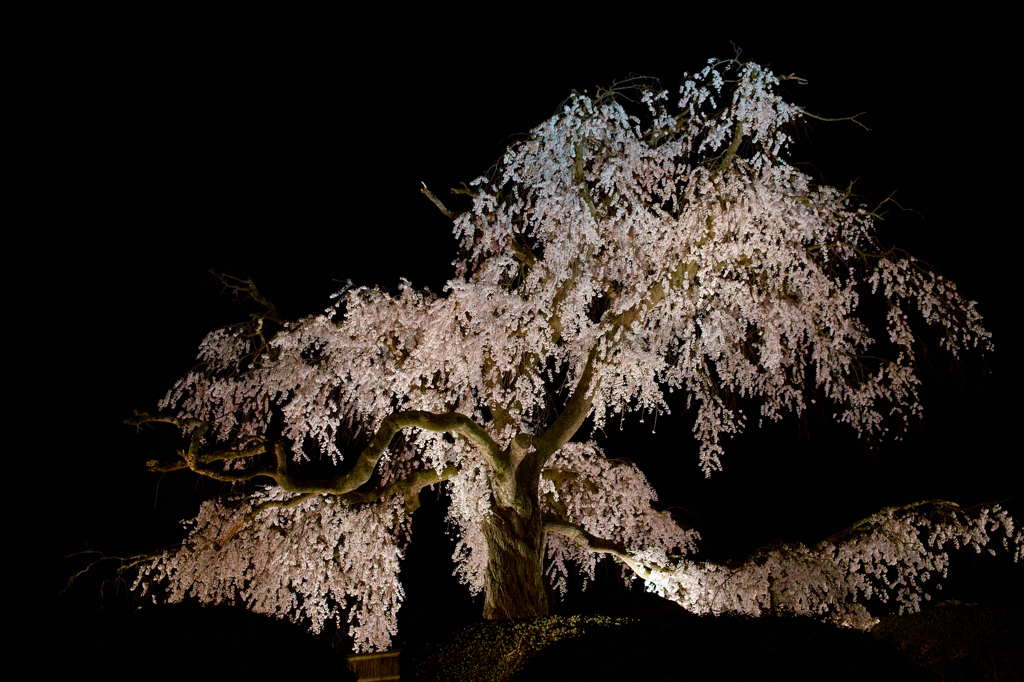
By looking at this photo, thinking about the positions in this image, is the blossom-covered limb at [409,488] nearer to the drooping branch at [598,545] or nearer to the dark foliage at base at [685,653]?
the drooping branch at [598,545]

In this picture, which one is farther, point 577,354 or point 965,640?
point 577,354

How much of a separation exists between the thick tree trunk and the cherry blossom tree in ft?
0.08

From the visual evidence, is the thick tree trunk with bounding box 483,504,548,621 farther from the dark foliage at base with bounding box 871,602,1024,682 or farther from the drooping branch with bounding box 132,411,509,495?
the dark foliage at base with bounding box 871,602,1024,682

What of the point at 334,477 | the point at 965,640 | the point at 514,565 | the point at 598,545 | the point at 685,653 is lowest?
the point at 965,640

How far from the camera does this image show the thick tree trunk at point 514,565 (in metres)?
7.66

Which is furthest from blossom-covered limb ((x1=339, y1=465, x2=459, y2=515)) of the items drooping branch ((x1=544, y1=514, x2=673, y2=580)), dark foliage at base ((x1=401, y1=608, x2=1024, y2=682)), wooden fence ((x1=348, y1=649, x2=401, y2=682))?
wooden fence ((x1=348, y1=649, x2=401, y2=682))

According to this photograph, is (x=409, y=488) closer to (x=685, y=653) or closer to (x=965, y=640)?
(x=685, y=653)

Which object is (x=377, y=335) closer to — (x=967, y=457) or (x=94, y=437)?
(x=94, y=437)

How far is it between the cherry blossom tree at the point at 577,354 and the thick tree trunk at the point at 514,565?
0.08 feet

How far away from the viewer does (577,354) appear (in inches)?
321

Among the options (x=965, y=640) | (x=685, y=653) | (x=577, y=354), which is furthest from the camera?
(x=577, y=354)

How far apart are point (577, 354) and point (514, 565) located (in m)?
2.40

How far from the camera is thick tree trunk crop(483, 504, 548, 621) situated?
7664 mm

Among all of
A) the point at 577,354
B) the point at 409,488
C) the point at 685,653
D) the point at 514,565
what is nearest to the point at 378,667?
the point at 409,488
